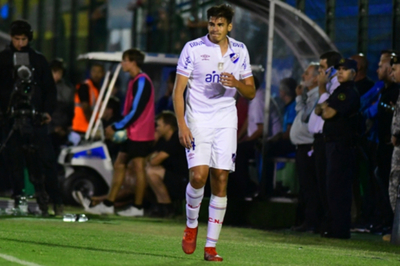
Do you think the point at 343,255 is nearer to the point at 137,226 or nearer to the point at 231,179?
the point at 137,226

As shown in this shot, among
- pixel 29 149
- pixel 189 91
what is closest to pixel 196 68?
pixel 189 91

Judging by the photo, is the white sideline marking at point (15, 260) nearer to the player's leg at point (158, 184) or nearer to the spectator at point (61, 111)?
the player's leg at point (158, 184)

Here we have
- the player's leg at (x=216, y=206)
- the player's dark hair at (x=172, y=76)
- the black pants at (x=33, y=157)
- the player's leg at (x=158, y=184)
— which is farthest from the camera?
the player's dark hair at (x=172, y=76)

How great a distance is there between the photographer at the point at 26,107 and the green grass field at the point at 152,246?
2.45 ft

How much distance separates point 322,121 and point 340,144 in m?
0.44

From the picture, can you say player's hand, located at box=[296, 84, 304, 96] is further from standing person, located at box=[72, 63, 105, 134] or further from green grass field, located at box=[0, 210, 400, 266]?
standing person, located at box=[72, 63, 105, 134]

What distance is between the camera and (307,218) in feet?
41.5

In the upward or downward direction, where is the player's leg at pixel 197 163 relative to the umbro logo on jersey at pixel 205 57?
downward

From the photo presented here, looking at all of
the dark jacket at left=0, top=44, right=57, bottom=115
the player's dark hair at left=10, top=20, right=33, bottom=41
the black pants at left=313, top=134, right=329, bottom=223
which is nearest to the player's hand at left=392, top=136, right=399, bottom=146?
→ the black pants at left=313, top=134, right=329, bottom=223

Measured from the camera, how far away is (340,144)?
11664mm

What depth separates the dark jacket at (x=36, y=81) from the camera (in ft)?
42.0

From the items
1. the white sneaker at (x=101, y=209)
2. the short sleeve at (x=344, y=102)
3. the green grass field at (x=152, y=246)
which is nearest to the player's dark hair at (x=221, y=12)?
the green grass field at (x=152, y=246)

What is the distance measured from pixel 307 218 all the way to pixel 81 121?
6327 millimetres

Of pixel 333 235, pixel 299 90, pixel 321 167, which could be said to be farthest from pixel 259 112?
pixel 333 235
